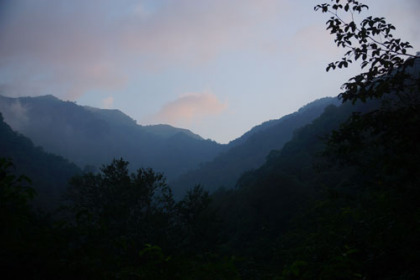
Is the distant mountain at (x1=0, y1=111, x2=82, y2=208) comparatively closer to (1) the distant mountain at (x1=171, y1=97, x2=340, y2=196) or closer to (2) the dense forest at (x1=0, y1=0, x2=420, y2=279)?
(1) the distant mountain at (x1=171, y1=97, x2=340, y2=196)

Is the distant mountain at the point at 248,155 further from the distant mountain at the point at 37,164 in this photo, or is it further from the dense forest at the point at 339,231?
the dense forest at the point at 339,231

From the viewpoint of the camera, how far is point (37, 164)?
10725cm

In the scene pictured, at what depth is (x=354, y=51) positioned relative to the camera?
17.4 feet

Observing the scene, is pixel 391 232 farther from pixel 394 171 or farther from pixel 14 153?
pixel 14 153

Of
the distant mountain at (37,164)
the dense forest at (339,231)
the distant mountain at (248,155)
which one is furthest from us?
the distant mountain at (248,155)

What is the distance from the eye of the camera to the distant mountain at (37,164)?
3782 inches

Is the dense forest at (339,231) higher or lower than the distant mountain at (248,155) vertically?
lower

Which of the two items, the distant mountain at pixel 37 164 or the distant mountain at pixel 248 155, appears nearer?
the distant mountain at pixel 37 164

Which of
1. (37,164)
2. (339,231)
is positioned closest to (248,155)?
(37,164)

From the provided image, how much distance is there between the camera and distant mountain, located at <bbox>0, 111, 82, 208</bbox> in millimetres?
96062

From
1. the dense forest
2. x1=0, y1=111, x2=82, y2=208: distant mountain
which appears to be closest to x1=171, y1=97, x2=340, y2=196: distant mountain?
x1=0, y1=111, x2=82, y2=208: distant mountain

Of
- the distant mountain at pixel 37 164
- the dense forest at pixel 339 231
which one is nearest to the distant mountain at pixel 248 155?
the distant mountain at pixel 37 164

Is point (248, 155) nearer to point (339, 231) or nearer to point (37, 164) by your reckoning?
point (37, 164)

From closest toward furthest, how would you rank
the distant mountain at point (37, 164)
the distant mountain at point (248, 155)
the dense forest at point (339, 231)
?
the dense forest at point (339, 231) < the distant mountain at point (37, 164) < the distant mountain at point (248, 155)
